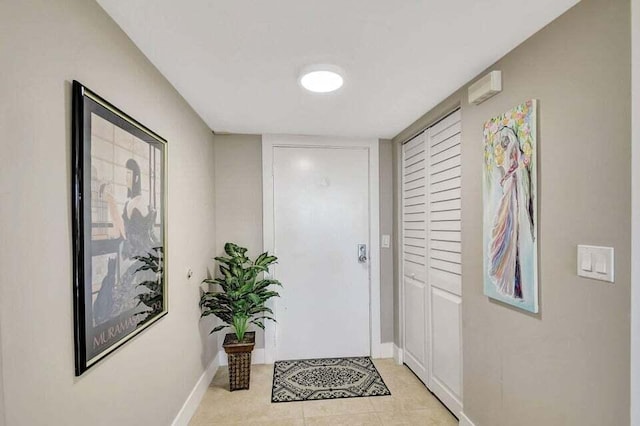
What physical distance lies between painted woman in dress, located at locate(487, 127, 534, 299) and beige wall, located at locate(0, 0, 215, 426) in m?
1.81

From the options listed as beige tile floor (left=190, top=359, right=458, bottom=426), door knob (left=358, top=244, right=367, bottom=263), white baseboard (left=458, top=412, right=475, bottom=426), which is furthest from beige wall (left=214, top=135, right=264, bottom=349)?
white baseboard (left=458, top=412, right=475, bottom=426)

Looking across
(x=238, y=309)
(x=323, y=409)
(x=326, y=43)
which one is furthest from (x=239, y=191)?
(x=323, y=409)

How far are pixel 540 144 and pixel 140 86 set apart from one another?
74.2 inches

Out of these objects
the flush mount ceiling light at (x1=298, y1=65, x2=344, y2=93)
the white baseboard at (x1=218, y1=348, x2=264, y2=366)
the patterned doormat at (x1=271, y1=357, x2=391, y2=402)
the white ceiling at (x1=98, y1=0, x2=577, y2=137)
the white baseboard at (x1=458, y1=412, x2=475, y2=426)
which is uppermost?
the white ceiling at (x1=98, y1=0, x2=577, y2=137)

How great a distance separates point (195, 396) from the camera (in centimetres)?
228

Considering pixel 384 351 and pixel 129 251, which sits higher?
pixel 129 251

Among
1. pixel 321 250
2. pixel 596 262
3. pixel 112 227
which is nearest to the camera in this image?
pixel 596 262

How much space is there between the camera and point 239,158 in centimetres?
302

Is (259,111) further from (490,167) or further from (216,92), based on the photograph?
(490,167)

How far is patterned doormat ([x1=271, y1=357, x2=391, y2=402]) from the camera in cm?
246

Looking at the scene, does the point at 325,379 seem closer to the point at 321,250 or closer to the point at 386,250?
the point at 321,250

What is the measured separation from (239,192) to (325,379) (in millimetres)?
1837

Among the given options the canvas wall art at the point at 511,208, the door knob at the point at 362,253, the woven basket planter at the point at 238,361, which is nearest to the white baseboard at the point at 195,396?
the woven basket planter at the point at 238,361

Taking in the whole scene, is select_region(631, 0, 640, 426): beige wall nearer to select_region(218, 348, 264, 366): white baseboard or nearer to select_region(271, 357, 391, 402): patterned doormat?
select_region(271, 357, 391, 402): patterned doormat
